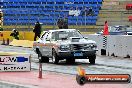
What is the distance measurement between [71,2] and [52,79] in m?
43.3

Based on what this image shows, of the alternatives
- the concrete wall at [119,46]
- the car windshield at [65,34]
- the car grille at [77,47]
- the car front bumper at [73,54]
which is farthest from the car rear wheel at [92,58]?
the concrete wall at [119,46]

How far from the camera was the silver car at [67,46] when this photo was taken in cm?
2167

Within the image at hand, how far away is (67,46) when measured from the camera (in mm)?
21734

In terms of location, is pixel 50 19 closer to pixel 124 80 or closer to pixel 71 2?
pixel 71 2

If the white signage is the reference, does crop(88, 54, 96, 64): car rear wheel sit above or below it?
below

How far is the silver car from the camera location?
21672 millimetres

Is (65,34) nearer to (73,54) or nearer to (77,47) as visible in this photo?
(77,47)

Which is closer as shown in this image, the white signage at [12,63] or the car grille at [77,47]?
the white signage at [12,63]

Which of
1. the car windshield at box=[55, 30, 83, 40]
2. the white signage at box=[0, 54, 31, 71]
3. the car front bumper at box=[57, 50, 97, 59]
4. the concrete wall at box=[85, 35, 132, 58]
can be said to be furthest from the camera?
the concrete wall at box=[85, 35, 132, 58]

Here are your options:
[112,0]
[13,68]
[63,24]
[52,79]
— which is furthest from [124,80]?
[112,0]

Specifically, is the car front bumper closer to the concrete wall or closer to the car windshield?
the car windshield

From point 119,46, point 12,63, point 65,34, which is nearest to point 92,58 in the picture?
point 65,34

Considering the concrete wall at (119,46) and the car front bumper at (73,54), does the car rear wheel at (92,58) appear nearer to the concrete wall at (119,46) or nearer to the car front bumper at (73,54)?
the car front bumper at (73,54)

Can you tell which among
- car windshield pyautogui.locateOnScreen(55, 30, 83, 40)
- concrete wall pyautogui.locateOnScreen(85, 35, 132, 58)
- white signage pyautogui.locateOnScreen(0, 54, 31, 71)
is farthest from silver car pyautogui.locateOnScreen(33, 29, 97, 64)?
concrete wall pyautogui.locateOnScreen(85, 35, 132, 58)
